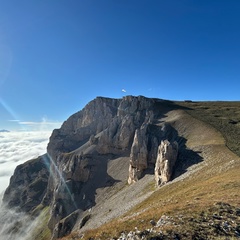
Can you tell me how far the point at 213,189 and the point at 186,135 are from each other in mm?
65731

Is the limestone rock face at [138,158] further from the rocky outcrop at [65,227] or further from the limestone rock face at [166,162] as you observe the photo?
the rocky outcrop at [65,227]

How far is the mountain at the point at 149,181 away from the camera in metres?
20.3

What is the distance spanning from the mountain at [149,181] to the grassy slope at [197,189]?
99mm

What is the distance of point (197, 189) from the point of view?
3634cm

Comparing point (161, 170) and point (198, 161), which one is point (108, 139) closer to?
point (161, 170)

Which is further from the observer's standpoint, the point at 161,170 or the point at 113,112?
the point at 113,112

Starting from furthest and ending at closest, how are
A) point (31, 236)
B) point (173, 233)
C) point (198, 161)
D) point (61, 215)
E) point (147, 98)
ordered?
point (147, 98)
point (31, 236)
point (61, 215)
point (198, 161)
point (173, 233)

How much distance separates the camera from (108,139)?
14412 centimetres

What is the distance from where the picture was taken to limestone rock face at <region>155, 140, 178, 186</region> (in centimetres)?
6625

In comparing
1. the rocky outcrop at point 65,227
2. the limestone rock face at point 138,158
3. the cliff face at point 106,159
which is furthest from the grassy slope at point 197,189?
the rocky outcrop at point 65,227

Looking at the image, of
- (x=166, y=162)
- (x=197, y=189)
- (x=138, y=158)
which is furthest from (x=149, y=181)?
(x=197, y=189)

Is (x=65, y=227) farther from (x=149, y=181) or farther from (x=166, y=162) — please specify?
(x=166, y=162)

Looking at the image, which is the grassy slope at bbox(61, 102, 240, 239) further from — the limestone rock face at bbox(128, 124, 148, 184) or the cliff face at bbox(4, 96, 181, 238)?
the limestone rock face at bbox(128, 124, 148, 184)

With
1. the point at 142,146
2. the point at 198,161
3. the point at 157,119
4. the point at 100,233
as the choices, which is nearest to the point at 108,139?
the point at 157,119
